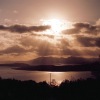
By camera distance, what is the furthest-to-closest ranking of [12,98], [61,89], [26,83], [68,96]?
[26,83] < [61,89] < [68,96] < [12,98]

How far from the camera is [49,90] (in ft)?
338

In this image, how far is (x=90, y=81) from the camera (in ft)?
371

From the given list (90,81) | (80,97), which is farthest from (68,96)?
(90,81)

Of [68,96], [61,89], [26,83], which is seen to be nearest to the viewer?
[68,96]

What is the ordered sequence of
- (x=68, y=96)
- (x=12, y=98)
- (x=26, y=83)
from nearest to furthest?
(x=12, y=98)
(x=68, y=96)
(x=26, y=83)

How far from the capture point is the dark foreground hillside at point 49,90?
91.6 metres

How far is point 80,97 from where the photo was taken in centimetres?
9175

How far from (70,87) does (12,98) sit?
72.1ft

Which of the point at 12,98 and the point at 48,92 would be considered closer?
the point at 12,98

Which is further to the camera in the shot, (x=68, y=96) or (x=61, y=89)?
(x=61, y=89)

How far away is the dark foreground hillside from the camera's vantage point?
9162cm

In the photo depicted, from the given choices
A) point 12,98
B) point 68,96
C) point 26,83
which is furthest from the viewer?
point 26,83

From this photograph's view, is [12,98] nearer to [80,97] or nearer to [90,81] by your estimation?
[80,97]

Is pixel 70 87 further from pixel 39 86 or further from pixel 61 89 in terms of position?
pixel 39 86
